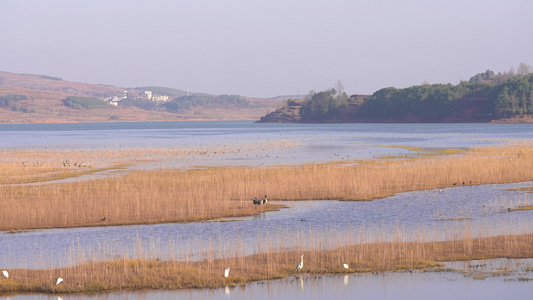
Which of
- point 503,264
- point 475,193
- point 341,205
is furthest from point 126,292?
point 475,193

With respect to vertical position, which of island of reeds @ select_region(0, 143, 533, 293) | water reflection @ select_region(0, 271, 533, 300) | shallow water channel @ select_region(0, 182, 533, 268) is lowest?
water reflection @ select_region(0, 271, 533, 300)

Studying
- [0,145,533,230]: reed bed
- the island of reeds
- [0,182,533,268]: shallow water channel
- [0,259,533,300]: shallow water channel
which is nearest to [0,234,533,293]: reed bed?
the island of reeds

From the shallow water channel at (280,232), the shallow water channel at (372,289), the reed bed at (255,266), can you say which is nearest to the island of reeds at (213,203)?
the reed bed at (255,266)

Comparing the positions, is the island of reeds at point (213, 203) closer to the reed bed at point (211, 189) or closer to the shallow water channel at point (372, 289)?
the reed bed at point (211, 189)

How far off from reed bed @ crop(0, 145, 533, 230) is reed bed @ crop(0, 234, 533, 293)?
9.99m

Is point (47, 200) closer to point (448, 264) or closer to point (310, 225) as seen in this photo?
point (310, 225)

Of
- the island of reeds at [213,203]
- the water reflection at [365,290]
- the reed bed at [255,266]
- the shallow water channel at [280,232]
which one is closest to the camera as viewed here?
the water reflection at [365,290]

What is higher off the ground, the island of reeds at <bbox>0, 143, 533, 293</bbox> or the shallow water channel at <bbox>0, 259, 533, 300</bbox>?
the island of reeds at <bbox>0, 143, 533, 293</bbox>

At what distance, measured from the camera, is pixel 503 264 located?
77.8 ft

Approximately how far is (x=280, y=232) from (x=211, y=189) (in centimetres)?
1397

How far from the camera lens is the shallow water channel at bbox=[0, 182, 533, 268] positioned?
87.1 ft

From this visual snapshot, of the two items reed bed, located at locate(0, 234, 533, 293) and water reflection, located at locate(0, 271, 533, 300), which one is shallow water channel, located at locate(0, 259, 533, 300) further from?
reed bed, located at locate(0, 234, 533, 293)

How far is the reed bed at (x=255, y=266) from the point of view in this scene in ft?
72.5

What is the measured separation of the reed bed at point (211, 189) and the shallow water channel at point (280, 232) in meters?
2.15
